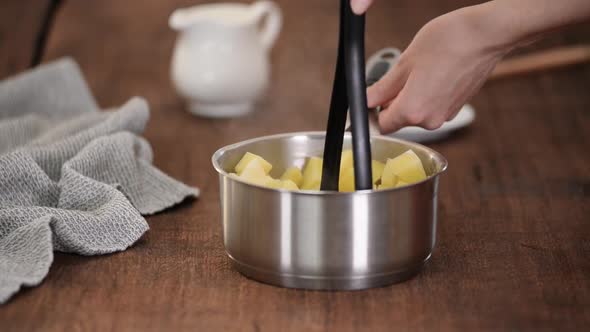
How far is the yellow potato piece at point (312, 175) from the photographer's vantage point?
0.89m

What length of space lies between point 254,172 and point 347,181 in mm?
97

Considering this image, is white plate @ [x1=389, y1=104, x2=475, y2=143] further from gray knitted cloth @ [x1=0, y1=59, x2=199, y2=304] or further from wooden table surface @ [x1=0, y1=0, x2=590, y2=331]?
gray knitted cloth @ [x1=0, y1=59, x2=199, y2=304]

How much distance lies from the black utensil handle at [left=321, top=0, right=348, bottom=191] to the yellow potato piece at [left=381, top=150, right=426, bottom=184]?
0.06m

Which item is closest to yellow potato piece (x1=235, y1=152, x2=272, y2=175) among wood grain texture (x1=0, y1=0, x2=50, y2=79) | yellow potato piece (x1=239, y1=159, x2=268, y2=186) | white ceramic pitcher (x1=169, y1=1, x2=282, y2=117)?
yellow potato piece (x1=239, y1=159, x2=268, y2=186)

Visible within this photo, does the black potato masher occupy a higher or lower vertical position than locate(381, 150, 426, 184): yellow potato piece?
higher

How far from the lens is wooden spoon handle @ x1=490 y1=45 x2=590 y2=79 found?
5.38 ft

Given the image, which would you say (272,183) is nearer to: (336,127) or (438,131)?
(336,127)

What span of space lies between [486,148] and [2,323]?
82 centimetres

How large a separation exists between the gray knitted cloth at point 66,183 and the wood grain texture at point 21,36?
0.21m

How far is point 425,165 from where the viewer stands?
0.88 metres

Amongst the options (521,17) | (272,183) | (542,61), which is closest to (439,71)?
(521,17)

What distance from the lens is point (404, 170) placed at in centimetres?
85

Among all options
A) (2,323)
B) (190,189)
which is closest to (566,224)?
(190,189)

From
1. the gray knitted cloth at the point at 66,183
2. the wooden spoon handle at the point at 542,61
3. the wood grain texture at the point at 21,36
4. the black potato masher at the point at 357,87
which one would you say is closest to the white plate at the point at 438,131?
the wooden spoon handle at the point at 542,61
